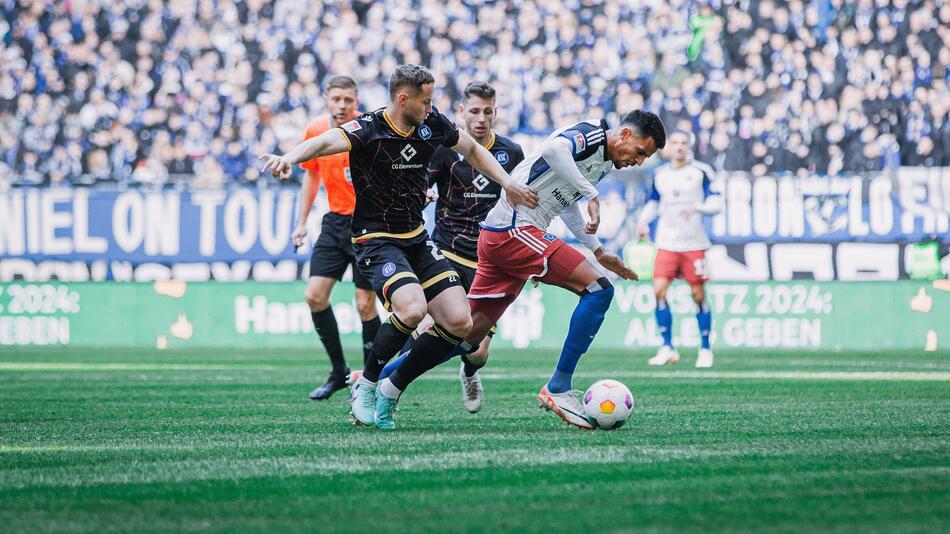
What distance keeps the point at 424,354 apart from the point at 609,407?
1.08 meters

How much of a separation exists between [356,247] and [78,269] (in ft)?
40.0

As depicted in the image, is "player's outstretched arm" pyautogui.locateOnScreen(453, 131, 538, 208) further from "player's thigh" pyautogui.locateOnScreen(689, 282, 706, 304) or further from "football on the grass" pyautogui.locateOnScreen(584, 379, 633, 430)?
"player's thigh" pyautogui.locateOnScreen(689, 282, 706, 304)

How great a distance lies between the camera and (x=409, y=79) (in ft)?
24.2

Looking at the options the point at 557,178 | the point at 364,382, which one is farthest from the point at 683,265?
the point at 364,382

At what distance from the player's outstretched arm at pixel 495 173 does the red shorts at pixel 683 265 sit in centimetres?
780

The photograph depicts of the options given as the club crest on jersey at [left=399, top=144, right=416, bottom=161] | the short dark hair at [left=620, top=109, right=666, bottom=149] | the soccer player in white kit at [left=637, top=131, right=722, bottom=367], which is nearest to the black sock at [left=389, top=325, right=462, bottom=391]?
the club crest on jersey at [left=399, top=144, right=416, bottom=161]

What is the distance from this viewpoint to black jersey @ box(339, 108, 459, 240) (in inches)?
295

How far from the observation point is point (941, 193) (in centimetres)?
A: 1814

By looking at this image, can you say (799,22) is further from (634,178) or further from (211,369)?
(211,369)

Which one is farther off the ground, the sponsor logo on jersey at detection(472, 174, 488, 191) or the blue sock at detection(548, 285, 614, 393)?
the sponsor logo on jersey at detection(472, 174, 488, 191)

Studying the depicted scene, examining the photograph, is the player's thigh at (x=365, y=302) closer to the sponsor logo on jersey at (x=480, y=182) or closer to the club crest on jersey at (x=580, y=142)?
the sponsor logo on jersey at (x=480, y=182)

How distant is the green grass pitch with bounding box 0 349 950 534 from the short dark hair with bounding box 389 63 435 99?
1872mm

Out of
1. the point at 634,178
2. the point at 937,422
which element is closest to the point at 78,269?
the point at 634,178

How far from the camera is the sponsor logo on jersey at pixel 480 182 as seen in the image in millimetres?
9656
